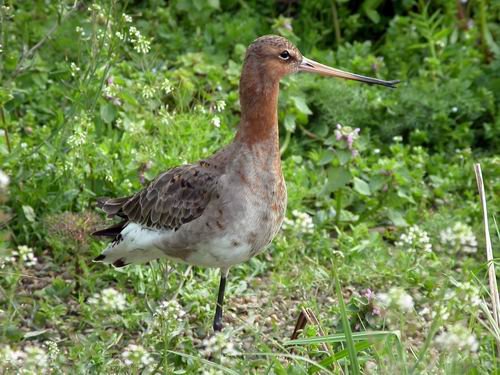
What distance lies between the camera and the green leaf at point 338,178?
5.80 metres

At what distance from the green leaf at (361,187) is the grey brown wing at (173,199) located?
1328mm

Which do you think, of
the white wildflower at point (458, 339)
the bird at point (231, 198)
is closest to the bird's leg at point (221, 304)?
the bird at point (231, 198)

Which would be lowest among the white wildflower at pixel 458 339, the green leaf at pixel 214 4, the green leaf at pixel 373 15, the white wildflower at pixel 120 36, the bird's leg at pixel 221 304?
the bird's leg at pixel 221 304

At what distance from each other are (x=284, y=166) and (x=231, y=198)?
1677mm

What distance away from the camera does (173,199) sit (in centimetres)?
482

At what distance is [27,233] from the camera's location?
5.54 metres

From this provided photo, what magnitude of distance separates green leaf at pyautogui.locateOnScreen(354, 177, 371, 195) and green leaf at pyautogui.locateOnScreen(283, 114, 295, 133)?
603 millimetres

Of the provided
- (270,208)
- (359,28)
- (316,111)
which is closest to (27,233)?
(270,208)

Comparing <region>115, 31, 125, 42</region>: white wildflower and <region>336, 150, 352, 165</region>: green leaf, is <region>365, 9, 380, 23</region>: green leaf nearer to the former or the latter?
<region>336, 150, 352, 165</region>: green leaf

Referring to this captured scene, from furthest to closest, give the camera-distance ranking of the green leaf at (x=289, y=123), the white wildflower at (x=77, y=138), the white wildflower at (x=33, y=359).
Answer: the green leaf at (x=289, y=123) → the white wildflower at (x=77, y=138) → the white wildflower at (x=33, y=359)

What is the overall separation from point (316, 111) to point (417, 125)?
2.11 ft

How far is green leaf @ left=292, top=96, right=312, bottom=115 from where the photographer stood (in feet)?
21.1

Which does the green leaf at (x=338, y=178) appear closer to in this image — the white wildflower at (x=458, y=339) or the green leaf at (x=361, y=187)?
the green leaf at (x=361, y=187)

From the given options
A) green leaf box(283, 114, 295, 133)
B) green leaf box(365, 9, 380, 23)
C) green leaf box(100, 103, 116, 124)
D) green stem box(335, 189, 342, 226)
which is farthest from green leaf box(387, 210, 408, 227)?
green leaf box(365, 9, 380, 23)
